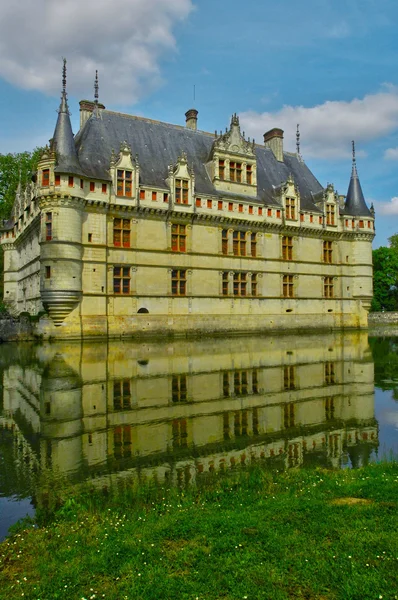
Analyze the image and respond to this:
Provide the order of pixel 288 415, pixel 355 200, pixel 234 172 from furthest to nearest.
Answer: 1. pixel 355 200
2. pixel 234 172
3. pixel 288 415

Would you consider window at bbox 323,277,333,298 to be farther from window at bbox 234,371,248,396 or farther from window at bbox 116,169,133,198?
window at bbox 234,371,248,396

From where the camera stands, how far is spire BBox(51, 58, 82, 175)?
28.5m

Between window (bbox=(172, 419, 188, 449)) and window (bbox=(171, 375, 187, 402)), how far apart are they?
76.6 inches

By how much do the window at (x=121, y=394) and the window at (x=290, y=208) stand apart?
92.7 feet

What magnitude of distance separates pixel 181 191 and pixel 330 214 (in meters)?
15.5

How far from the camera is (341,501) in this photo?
5539 mm

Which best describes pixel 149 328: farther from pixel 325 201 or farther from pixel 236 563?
pixel 236 563

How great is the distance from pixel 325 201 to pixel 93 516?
39.3 m

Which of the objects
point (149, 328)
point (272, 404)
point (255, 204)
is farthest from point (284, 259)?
point (272, 404)

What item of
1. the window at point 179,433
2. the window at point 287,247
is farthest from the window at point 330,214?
the window at point 179,433

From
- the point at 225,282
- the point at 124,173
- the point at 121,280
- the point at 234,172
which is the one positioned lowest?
the point at 121,280

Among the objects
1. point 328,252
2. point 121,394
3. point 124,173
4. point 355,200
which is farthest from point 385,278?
point 121,394

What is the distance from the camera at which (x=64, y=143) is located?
29250mm

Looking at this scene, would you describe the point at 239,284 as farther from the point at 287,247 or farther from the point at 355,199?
the point at 355,199
